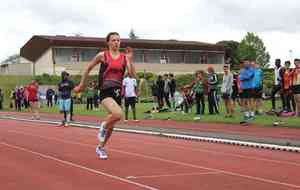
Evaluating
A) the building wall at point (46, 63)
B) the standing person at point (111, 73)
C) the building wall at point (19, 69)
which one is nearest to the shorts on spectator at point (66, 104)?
the standing person at point (111, 73)

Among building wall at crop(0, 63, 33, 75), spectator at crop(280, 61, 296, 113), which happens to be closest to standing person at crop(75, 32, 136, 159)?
spectator at crop(280, 61, 296, 113)

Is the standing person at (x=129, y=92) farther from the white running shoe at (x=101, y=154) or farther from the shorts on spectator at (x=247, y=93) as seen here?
the white running shoe at (x=101, y=154)

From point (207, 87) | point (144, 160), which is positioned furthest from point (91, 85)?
point (144, 160)

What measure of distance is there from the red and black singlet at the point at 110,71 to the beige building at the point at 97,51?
61016 millimetres

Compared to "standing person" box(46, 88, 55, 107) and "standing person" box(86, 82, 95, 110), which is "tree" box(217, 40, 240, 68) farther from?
"standing person" box(86, 82, 95, 110)

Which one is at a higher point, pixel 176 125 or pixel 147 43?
pixel 147 43

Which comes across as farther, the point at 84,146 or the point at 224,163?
the point at 84,146

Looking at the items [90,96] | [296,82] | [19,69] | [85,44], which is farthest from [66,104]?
[19,69]

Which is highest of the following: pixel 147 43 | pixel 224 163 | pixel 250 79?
pixel 147 43

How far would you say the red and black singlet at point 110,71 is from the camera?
11891 mm

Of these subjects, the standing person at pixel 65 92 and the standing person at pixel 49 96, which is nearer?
the standing person at pixel 65 92

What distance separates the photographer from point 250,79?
68.8 ft

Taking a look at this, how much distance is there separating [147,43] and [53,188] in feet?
240

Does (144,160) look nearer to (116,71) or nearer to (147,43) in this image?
(116,71)
